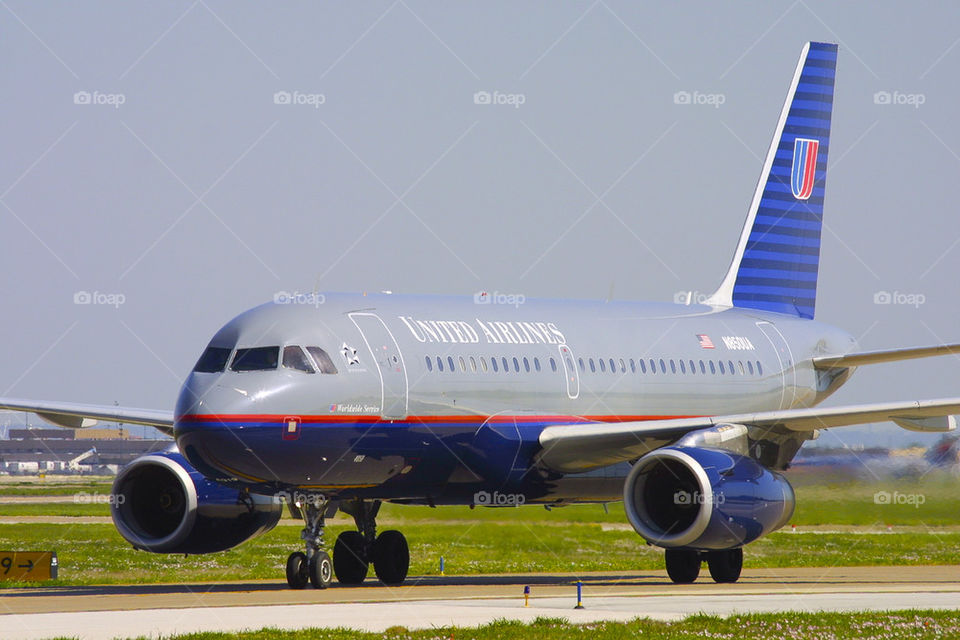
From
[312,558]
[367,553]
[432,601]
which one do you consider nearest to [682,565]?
[367,553]

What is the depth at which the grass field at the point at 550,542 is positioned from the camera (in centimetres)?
3164

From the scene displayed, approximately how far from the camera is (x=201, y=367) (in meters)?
23.2

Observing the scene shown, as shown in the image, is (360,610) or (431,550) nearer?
(360,610)

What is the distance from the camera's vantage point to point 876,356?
3170 centimetres

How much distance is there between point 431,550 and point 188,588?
1144cm

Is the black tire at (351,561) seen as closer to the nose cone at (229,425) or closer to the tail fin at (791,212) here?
the nose cone at (229,425)

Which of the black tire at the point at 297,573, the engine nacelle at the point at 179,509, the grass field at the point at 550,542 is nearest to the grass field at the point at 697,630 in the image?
the black tire at the point at 297,573

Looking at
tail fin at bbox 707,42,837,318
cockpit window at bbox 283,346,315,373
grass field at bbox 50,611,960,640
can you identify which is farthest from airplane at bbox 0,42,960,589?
grass field at bbox 50,611,960,640

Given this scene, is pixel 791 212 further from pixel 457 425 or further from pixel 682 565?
pixel 457 425

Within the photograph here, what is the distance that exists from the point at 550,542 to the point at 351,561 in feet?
29.8

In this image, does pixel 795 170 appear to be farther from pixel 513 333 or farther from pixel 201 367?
pixel 201 367

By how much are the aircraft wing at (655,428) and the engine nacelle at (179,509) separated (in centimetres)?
478

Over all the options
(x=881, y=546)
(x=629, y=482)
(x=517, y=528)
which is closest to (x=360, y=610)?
(x=629, y=482)

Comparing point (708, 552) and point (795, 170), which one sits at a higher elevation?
point (795, 170)
